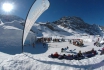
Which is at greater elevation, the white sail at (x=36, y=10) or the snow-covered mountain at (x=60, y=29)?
the snow-covered mountain at (x=60, y=29)

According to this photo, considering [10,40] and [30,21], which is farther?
[10,40]

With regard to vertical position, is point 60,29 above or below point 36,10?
above

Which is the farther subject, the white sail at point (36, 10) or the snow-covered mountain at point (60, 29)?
the snow-covered mountain at point (60, 29)

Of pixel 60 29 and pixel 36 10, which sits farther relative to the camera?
pixel 60 29

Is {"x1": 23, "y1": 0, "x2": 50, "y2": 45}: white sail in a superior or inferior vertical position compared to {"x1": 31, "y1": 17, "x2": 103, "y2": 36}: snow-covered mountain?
inferior

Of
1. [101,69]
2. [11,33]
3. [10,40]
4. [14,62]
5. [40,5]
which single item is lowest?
[101,69]

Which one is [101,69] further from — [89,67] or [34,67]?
[34,67]

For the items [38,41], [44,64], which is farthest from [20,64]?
[38,41]

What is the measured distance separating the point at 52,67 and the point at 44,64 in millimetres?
785

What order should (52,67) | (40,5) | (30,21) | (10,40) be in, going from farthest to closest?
(10,40), (30,21), (40,5), (52,67)

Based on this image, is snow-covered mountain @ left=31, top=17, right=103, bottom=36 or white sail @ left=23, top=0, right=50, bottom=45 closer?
white sail @ left=23, top=0, right=50, bottom=45

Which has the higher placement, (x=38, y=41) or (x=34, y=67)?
(x=38, y=41)

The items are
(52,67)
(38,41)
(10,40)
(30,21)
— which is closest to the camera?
(52,67)

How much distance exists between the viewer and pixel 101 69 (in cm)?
901
